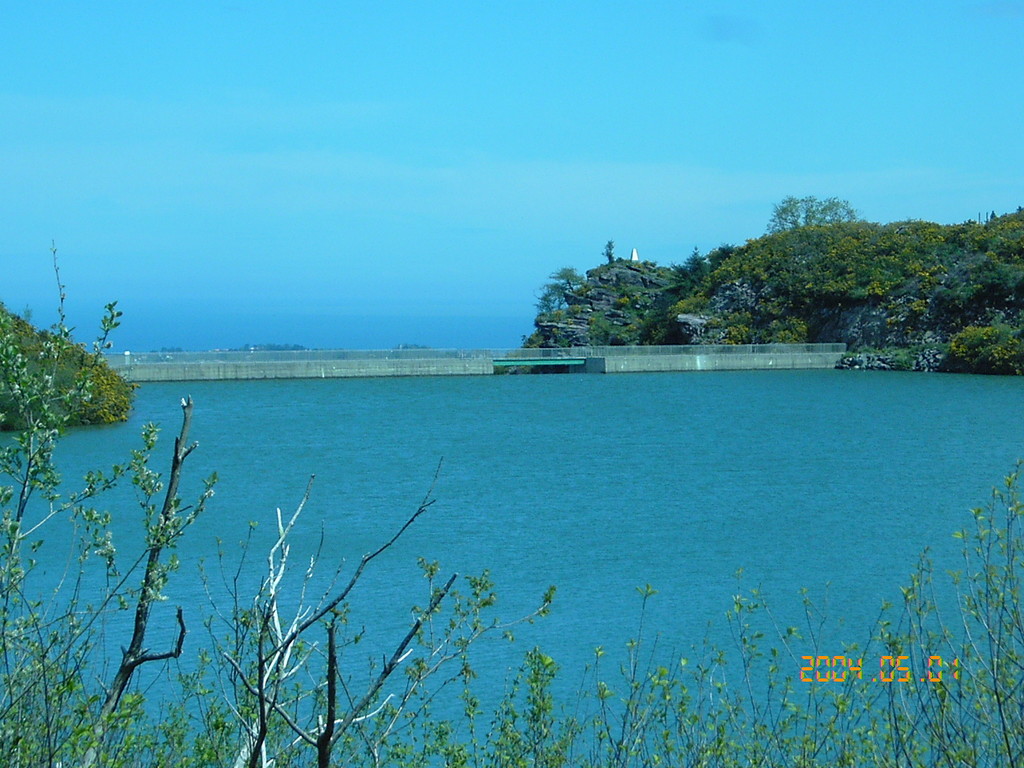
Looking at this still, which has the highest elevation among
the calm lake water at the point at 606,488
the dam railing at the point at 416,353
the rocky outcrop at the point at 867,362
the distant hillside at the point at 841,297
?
the distant hillside at the point at 841,297

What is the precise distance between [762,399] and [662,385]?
6.73 metres

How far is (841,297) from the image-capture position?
180ft

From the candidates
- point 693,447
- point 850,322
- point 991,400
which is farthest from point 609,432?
point 850,322

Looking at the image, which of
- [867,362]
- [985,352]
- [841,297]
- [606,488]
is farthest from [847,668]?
[841,297]

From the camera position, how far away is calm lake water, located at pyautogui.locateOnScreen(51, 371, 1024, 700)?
12.8 meters

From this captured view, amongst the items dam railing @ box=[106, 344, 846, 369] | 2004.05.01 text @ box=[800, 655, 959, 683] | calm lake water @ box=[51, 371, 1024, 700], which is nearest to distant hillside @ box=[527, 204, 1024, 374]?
dam railing @ box=[106, 344, 846, 369]

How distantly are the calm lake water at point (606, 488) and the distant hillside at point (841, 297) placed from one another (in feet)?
33.0

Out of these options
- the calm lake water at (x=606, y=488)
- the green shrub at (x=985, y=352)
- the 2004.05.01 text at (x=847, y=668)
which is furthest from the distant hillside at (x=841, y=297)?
the 2004.05.01 text at (x=847, y=668)

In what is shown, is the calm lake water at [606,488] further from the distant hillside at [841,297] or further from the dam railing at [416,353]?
the distant hillside at [841,297]

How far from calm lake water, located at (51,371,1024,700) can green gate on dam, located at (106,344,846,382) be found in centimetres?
368

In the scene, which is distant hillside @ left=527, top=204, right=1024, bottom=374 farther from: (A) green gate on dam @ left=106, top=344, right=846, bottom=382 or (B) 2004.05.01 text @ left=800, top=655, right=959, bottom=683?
(B) 2004.05.01 text @ left=800, top=655, right=959, bottom=683

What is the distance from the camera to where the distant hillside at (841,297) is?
4978 cm

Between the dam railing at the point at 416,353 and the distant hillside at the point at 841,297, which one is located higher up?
the distant hillside at the point at 841,297

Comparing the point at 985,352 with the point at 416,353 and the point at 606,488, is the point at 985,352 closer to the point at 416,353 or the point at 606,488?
the point at 416,353
